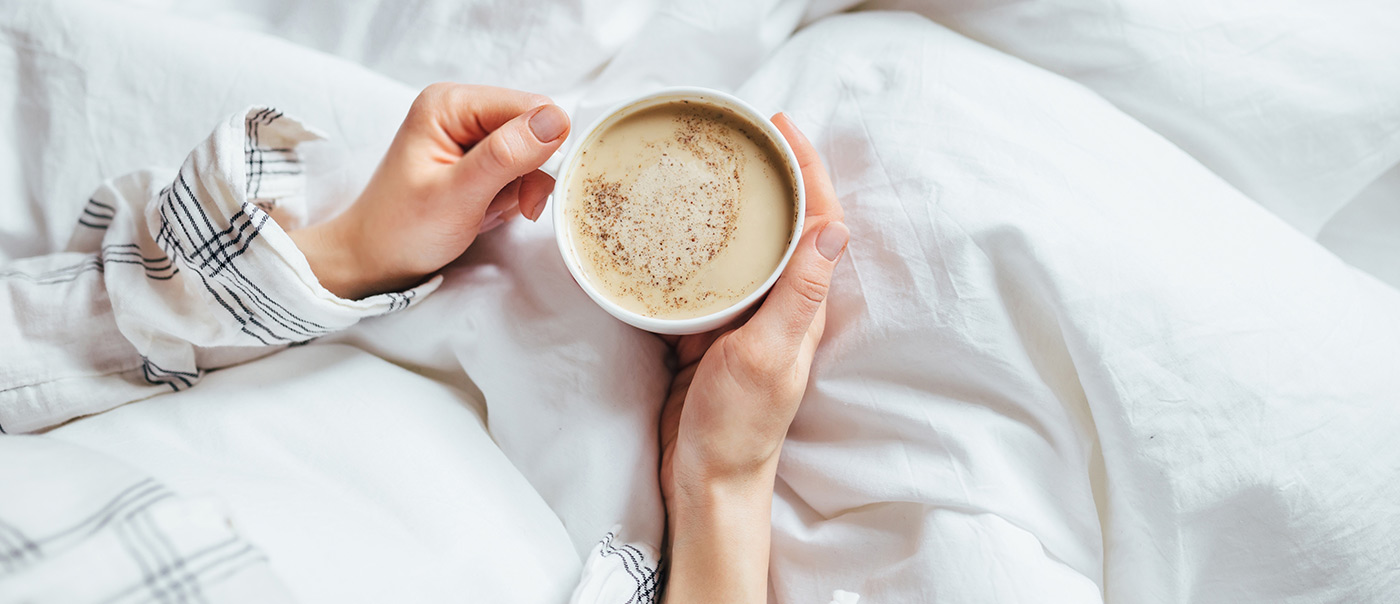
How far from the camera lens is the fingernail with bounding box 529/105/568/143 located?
27.9 inches

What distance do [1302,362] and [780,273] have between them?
1.77 feet

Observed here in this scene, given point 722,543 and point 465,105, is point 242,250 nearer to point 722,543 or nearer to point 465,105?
point 465,105

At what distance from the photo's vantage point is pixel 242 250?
72cm

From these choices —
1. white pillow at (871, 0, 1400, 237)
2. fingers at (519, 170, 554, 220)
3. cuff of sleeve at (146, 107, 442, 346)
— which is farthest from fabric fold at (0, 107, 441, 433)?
white pillow at (871, 0, 1400, 237)

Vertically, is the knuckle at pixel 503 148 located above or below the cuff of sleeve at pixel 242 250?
above

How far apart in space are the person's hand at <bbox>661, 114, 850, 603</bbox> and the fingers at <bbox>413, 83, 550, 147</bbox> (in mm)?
281

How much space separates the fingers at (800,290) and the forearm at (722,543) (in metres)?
0.18

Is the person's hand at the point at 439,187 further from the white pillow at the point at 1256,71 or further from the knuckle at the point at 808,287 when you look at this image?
the white pillow at the point at 1256,71

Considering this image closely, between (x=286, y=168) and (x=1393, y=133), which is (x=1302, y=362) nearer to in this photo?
(x=1393, y=133)

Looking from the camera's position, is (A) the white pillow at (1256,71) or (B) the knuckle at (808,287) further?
(A) the white pillow at (1256,71)

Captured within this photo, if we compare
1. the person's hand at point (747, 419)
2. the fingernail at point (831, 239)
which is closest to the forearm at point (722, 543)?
the person's hand at point (747, 419)

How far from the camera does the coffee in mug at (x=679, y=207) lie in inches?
27.3

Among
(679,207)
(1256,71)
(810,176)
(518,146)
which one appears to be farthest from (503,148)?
(1256,71)

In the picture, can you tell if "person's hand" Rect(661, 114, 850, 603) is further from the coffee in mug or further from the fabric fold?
the fabric fold
